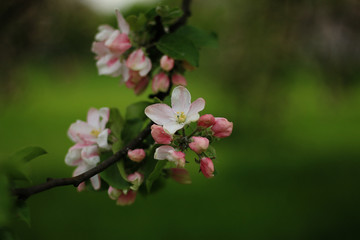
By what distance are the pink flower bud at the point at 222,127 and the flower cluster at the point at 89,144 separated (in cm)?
30

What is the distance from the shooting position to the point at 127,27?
1.09 m

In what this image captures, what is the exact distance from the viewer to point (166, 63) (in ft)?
3.43

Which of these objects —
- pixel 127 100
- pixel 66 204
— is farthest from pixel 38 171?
pixel 127 100

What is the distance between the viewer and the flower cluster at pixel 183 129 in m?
0.74

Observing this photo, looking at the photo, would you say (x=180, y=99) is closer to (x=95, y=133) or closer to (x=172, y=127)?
(x=172, y=127)

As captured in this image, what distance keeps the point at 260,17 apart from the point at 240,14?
0.78 ft

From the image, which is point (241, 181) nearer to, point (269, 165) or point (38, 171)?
point (269, 165)

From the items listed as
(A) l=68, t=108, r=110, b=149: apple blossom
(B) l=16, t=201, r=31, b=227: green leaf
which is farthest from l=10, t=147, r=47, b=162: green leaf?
(A) l=68, t=108, r=110, b=149: apple blossom

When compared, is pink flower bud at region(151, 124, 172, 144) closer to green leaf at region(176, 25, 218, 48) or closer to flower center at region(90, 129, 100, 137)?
flower center at region(90, 129, 100, 137)

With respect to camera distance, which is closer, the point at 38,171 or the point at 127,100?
the point at 38,171

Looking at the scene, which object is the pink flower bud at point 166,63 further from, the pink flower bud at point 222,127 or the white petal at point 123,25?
the pink flower bud at point 222,127

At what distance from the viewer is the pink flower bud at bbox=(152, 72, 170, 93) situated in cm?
109

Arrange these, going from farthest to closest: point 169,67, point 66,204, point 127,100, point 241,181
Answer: point 127,100 → point 241,181 → point 66,204 → point 169,67

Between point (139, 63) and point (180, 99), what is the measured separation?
0.30 metres
